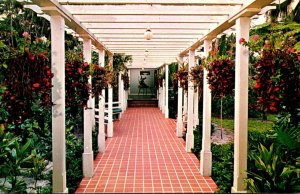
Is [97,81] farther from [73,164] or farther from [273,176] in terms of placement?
[273,176]

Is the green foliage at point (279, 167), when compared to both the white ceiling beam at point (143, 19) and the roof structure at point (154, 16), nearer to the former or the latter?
the roof structure at point (154, 16)

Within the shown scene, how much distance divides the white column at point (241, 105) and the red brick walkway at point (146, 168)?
1335 mm

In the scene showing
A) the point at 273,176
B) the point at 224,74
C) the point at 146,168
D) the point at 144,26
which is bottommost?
the point at 146,168

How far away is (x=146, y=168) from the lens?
684 cm

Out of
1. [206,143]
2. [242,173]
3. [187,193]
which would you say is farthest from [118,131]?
[242,173]

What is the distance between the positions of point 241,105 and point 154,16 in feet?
7.70

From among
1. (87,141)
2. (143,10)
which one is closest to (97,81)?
(87,141)

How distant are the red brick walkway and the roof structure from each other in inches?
114

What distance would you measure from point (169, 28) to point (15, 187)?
3.97 meters

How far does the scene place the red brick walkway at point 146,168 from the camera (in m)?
5.62

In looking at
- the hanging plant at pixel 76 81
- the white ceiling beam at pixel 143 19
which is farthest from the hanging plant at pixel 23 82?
the white ceiling beam at pixel 143 19

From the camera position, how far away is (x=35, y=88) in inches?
120

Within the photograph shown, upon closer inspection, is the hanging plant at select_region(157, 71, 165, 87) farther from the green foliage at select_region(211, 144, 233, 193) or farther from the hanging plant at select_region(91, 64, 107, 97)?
the hanging plant at select_region(91, 64, 107, 97)

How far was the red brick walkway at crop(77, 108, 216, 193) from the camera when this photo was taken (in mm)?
5617
